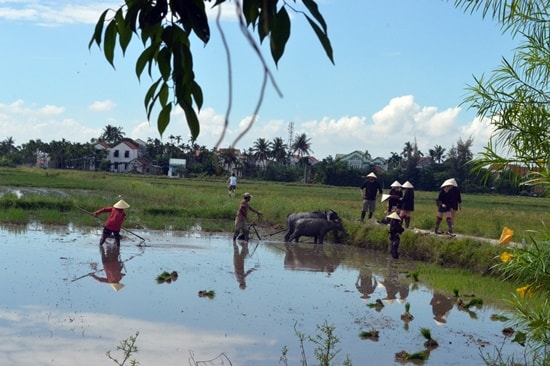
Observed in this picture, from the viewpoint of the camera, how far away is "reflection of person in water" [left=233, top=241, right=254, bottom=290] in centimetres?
1183

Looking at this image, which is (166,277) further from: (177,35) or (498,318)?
(177,35)

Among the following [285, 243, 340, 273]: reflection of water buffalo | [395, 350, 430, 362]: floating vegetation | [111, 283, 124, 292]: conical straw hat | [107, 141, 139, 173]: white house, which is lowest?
[111, 283, 124, 292]: conical straw hat

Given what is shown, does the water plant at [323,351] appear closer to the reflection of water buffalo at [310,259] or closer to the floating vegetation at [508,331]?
the floating vegetation at [508,331]

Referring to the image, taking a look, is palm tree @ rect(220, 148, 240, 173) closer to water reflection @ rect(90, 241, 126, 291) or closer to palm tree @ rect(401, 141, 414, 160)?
water reflection @ rect(90, 241, 126, 291)

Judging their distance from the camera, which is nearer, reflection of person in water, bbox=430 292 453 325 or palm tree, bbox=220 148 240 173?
palm tree, bbox=220 148 240 173

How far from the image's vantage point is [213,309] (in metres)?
9.41

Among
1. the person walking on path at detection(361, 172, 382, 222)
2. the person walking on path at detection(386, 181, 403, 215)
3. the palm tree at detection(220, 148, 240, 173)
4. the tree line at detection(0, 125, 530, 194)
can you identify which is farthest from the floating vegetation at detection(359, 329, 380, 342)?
the tree line at detection(0, 125, 530, 194)

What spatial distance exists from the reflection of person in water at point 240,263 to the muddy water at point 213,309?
0.04 m

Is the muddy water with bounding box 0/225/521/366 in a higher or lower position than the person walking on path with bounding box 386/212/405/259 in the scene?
lower

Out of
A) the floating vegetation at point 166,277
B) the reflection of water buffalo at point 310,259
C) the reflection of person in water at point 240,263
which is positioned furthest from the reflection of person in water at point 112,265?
the reflection of water buffalo at point 310,259

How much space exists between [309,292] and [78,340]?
4.27 meters

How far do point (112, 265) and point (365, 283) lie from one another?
423 cm

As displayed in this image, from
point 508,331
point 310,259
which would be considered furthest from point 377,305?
point 310,259

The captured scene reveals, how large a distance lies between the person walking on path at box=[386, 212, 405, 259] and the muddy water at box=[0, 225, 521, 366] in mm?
409
